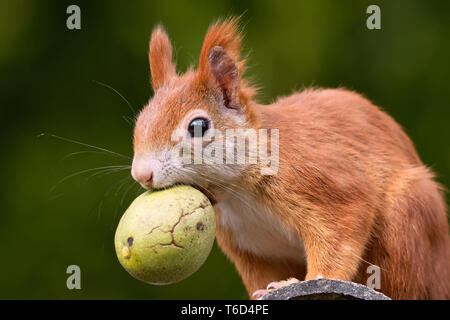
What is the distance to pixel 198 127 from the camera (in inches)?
114

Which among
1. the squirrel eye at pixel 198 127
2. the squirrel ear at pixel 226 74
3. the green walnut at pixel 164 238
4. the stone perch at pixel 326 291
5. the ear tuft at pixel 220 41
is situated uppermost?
the ear tuft at pixel 220 41

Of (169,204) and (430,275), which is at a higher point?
(169,204)

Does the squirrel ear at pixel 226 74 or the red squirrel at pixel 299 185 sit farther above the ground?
the squirrel ear at pixel 226 74

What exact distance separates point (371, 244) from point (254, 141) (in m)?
0.67

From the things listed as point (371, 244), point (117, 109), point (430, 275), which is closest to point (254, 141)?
point (371, 244)

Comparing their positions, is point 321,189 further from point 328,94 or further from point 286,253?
point 328,94

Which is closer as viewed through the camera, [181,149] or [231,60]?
[181,149]

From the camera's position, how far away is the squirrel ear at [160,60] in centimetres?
321

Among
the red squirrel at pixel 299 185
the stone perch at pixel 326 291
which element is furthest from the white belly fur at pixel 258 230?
the stone perch at pixel 326 291

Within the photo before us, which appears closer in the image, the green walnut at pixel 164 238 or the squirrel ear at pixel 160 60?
the green walnut at pixel 164 238

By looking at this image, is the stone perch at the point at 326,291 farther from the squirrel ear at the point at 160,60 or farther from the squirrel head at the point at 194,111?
the squirrel ear at the point at 160,60

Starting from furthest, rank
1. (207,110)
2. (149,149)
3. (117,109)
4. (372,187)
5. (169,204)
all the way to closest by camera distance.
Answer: (117,109) < (372,187) < (207,110) < (149,149) < (169,204)

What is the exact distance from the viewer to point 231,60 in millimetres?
3051

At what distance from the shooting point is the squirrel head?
9.04 feet
